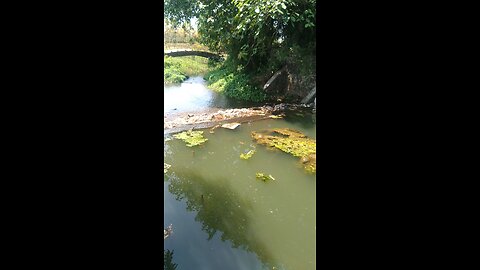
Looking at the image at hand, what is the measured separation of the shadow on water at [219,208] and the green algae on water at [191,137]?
921 mm

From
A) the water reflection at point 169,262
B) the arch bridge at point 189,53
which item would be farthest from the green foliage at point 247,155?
the arch bridge at point 189,53

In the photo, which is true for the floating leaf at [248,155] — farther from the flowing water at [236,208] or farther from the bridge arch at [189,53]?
the bridge arch at [189,53]

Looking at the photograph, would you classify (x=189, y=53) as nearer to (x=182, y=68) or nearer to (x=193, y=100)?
(x=182, y=68)

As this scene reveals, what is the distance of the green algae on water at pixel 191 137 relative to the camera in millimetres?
5418

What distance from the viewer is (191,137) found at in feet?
18.5

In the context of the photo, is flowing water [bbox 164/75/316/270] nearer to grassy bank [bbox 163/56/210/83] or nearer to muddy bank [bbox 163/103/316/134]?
muddy bank [bbox 163/103/316/134]

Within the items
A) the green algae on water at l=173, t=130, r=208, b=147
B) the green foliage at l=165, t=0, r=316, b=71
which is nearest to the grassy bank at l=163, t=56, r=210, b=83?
the green foliage at l=165, t=0, r=316, b=71

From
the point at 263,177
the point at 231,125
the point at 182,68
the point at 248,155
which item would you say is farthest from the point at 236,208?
the point at 182,68

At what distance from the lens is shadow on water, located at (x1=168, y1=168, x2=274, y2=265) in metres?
3.04

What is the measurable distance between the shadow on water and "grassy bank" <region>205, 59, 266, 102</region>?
474cm

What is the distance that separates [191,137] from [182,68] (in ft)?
30.1
